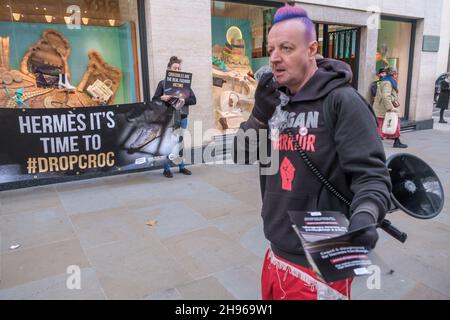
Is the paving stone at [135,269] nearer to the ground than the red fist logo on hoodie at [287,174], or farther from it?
nearer to the ground

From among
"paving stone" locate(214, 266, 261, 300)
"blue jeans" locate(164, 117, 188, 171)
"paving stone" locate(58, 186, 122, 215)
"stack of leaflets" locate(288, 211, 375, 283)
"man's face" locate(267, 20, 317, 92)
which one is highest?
"man's face" locate(267, 20, 317, 92)

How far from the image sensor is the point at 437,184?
180 centimetres

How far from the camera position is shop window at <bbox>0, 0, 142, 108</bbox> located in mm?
6672

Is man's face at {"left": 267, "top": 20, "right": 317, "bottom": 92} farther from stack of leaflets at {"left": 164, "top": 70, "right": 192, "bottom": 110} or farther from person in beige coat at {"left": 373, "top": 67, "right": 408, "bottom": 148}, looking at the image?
person in beige coat at {"left": 373, "top": 67, "right": 408, "bottom": 148}

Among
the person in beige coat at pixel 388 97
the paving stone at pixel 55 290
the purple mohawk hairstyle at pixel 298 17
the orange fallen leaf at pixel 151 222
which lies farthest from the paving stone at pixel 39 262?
the person in beige coat at pixel 388 97

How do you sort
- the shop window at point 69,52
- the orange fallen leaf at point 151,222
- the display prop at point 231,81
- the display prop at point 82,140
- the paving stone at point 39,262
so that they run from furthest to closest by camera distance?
the display prop at point 231,81, the shop window at point 69,52, the display prop at point 82,140, the orange fallen leaf at point 151,222, the paving stone at point 39,262

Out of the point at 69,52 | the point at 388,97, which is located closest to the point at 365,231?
the point at 69,52

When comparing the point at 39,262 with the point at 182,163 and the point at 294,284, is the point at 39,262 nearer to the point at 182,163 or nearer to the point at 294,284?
the point at 294,284

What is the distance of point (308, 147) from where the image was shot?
5.36 ft

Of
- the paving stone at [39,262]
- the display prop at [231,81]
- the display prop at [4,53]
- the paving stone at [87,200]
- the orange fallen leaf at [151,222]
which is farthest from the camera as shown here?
the display prop at [231,81]

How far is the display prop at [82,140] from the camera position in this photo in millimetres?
5762

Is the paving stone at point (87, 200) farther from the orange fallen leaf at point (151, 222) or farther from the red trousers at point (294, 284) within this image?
the red trousers at point (294, 284)

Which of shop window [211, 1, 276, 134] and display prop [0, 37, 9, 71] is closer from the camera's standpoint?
display prop [0, 37, 9, 71]

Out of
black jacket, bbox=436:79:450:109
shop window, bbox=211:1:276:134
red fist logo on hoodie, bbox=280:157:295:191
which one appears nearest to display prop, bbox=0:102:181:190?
shop window, bbox=211:1:276:134
